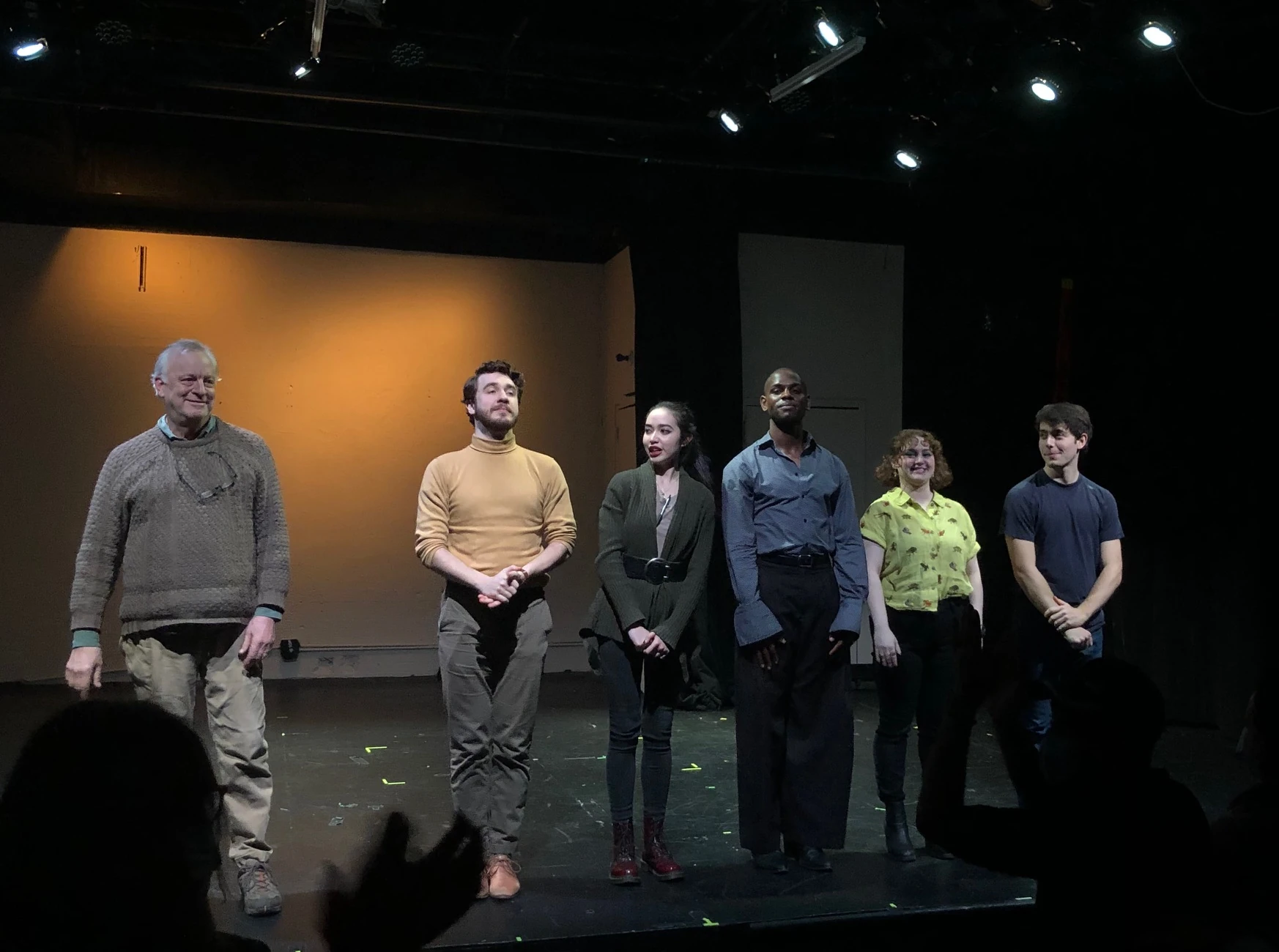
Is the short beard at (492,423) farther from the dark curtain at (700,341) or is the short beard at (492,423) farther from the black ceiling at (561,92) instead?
the dark curtain at (700,341)

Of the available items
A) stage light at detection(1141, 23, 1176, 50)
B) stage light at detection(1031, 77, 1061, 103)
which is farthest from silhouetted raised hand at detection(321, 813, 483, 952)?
stage light at detection(1031, 77, 1061, 103)

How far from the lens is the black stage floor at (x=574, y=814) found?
302cm

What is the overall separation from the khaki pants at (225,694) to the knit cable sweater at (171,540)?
0.22 feet

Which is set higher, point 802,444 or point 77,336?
point 77,336

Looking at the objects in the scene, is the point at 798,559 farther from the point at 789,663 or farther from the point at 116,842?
the point at 116,842

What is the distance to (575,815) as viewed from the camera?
4105 millimetres

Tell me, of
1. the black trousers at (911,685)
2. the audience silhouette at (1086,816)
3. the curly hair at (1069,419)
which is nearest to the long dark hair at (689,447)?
the black trousers at (911,685)

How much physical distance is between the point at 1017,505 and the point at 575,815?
1.92 m

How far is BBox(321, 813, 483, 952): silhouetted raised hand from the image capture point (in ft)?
2.85

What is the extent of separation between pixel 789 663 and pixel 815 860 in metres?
0.59

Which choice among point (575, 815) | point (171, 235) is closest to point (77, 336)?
point (171, 235)

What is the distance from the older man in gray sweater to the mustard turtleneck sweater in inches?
19.2

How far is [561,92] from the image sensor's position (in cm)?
619

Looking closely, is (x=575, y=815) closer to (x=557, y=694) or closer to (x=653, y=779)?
(x=653, y=779)
